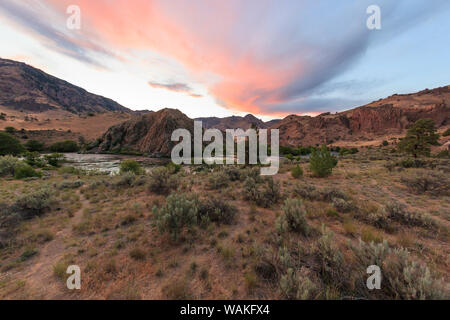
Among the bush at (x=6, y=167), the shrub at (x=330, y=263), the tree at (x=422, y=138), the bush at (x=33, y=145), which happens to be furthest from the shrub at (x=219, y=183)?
the bush at (x=33, y=145)

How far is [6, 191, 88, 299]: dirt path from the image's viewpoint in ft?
9.52

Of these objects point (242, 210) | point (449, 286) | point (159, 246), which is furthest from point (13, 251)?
→ point (449, 286)

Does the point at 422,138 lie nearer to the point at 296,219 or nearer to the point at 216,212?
the point at 296,219

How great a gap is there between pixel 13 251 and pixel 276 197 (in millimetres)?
8927

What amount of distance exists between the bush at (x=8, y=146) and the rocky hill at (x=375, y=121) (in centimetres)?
8394

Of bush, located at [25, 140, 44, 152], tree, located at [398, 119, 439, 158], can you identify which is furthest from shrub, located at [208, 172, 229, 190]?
bush, located at [25, 140, 44, 152]

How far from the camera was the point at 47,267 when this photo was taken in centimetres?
355

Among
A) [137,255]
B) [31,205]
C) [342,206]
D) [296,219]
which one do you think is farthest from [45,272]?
[342,206]

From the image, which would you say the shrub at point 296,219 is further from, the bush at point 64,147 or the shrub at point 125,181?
the bush at point 64,147

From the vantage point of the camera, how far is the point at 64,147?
48.2 metres

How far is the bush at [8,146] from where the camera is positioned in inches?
1111
